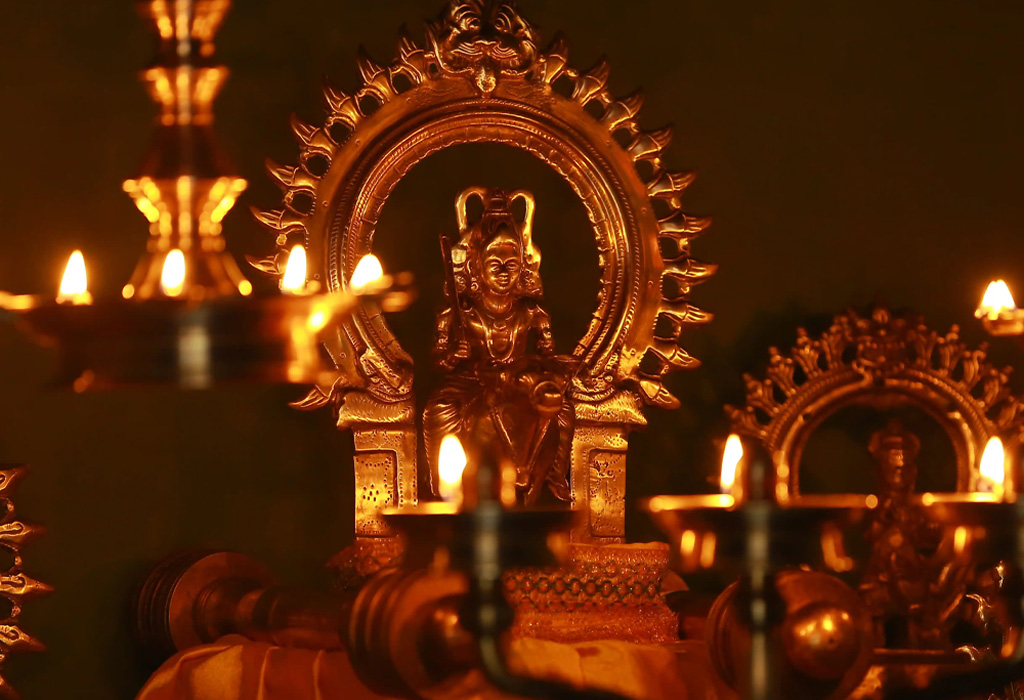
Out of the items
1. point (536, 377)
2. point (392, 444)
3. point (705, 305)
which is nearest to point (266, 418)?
point (392, 444)

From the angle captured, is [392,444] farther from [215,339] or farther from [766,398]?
[215,339]

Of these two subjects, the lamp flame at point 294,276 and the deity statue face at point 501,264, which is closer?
the lamp flame at point 294,276

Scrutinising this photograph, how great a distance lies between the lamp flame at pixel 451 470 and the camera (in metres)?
1.36

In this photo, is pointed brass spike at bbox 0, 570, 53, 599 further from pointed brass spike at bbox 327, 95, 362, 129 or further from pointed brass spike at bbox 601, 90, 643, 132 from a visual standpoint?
pointed brass spike at bbox 601, 90, 643, 132

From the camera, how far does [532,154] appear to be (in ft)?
7.84

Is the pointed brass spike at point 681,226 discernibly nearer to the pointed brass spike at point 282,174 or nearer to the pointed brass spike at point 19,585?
the pointed brass spike at point 282,174

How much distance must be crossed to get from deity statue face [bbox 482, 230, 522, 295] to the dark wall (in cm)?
19

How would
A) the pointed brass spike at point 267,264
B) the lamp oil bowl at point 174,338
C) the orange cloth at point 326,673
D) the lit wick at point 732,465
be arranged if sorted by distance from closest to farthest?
the lamp oil bowl at point 174,338, the lit wick at point 732,465, the orange cloth at point 326,673, the pointed brass spike at point 267,264

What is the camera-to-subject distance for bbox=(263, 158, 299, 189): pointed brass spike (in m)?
2.20

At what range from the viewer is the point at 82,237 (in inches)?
88.5

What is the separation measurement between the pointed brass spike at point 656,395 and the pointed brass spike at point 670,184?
0.23 metres

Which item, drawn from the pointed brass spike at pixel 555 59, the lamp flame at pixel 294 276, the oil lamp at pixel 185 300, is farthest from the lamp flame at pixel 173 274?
the pointed brass spike at pixel 555 59

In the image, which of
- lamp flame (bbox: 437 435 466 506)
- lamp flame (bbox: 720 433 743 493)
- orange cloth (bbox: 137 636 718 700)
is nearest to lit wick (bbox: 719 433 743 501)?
lamp flame (bbox: 720 433 743 493)

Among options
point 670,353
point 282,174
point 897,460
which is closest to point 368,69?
point 282,174
